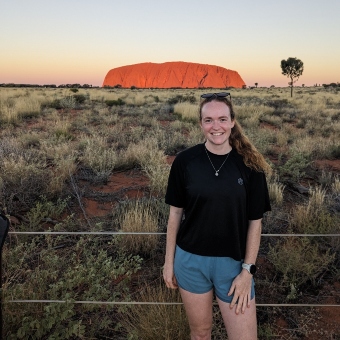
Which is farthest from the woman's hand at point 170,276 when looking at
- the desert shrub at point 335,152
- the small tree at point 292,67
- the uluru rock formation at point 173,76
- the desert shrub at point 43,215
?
the uluru rock formation at point 173,76

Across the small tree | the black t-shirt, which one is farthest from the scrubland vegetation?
the small tree

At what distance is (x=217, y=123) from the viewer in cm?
184

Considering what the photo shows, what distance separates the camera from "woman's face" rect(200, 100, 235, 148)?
1830mm

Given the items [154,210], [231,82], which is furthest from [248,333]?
[231,82]

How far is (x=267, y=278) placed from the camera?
127 inches

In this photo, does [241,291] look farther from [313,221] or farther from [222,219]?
[313,221]

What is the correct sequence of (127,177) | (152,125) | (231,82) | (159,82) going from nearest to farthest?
(127,177), (152,125), (159,82), (231,82)

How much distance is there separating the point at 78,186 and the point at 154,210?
77.7 inches

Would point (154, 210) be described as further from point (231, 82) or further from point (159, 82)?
point (231, 82)

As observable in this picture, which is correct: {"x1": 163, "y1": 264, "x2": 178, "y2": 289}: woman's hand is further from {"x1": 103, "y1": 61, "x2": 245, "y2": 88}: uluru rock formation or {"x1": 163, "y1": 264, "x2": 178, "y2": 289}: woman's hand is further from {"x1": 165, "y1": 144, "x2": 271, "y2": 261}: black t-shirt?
{"x1": 103, "y1": 61, "x2": 245, "y2": 88}: uluru rock formation

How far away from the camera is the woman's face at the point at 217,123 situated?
1.83 m

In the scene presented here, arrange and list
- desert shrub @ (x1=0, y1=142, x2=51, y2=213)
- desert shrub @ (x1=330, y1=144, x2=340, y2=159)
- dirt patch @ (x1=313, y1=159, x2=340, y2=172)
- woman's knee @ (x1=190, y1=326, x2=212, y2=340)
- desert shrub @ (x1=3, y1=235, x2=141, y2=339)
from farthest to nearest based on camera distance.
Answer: desert shrub @ (x1=330, y1=144, x2=340, y2=159)
dirt patch @ (x1=313, y1=159, x2=340, y2=172)
desert shrub @ (x1=0, y1=142, x2=51, y2=213)
desert shrub @ (x1=3, y1=235, x2=141, y2=339)
woman's knee @ (x1=190, y1=326, x2=212, y2=340)

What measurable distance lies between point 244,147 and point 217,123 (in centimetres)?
21

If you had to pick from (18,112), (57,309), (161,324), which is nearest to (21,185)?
(57,309)
